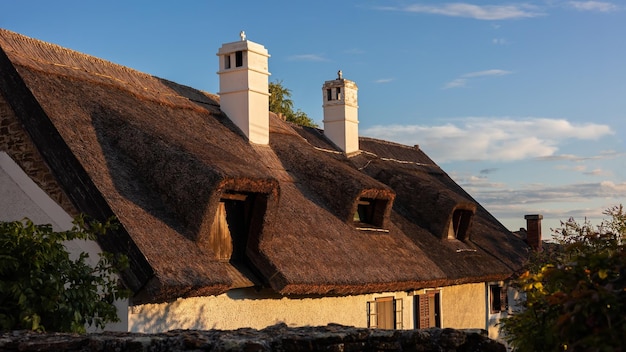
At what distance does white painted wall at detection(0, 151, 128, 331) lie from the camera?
9961 millimetres

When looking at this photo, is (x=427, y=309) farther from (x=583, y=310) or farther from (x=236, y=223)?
(x=583, y=310)

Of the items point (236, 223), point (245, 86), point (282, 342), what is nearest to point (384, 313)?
point (236, 223)

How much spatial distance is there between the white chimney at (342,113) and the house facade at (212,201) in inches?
87.5

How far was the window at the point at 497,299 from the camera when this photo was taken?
2119 centimetres

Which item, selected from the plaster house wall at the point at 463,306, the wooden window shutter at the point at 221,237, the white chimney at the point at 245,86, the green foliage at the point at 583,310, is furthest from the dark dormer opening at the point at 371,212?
the green foliage at the point at 583,310

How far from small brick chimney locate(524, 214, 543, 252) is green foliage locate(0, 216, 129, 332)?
17.5 meters

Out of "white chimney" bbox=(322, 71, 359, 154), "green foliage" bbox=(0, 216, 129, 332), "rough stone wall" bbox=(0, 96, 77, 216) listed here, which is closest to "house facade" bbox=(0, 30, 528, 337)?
"rough stone wall" bbox=(0, 96, 77, 216)

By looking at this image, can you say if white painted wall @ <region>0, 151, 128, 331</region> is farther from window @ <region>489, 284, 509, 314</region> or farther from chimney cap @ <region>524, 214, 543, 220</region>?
chimney cap @ <region>524, 214, 543, 220</region>

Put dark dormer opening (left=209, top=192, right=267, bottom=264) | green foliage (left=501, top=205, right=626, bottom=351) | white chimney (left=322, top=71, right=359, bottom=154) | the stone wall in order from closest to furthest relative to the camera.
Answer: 1. green foliage (left=501, top=205, right=626, bottom=351)
2. the stone wall
3. dark dormer opening (left=209, top=192, right=267, bottom=264)
4. white chimney (left=322, top=71, right=359, bottom=154)

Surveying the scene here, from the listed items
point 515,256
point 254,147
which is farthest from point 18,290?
point 515,256

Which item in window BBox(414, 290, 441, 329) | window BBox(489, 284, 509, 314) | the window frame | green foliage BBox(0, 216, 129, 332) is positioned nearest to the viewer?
green foliage BBox(0, 216, 129, 332)

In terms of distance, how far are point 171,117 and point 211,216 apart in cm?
346

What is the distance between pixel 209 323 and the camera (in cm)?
1085

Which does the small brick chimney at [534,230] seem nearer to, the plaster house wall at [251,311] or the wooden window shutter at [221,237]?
the plaster house wall at [251,311]
